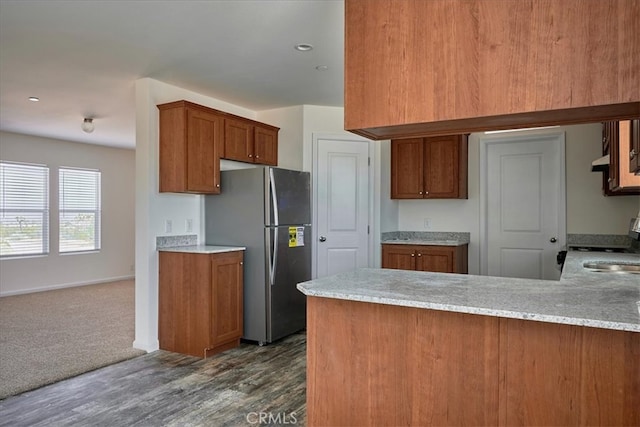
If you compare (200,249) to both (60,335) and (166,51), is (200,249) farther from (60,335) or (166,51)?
(60,335)

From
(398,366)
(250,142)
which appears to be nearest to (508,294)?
(398,366)

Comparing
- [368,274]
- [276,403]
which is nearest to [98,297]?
[276,403]

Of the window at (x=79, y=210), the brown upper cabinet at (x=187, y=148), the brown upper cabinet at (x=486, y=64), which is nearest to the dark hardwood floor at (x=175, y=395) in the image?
the brown upper cabinet at (x=187, y=148)

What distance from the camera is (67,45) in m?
3.18

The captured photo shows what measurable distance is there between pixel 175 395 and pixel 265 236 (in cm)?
157

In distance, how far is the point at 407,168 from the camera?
5090 mm

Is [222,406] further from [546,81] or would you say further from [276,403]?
[546,81]

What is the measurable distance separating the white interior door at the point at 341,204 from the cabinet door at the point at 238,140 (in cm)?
76

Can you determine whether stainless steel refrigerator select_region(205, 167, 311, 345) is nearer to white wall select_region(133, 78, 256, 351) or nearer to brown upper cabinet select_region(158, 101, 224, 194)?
brown upper cabinet select_region(158, 101, 224, 194)

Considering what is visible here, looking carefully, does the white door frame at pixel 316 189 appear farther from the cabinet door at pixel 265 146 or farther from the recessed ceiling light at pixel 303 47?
the recessed ceiling light at pixel 303 47

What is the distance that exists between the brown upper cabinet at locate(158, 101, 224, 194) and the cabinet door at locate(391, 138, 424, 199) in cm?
217

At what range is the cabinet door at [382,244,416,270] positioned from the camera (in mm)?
4785

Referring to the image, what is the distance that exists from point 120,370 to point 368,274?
7.66ft

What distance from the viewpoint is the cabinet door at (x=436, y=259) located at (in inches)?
181
